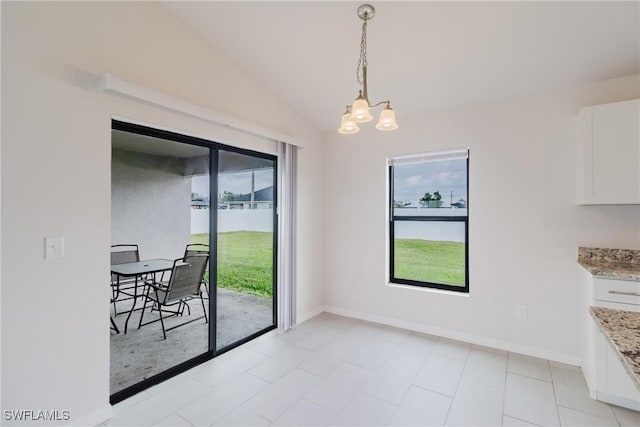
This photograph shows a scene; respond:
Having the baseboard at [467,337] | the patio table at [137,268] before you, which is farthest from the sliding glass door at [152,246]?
the baseboard at [467,337]

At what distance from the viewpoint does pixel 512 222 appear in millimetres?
3059

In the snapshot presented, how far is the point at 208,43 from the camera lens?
9.17 feet

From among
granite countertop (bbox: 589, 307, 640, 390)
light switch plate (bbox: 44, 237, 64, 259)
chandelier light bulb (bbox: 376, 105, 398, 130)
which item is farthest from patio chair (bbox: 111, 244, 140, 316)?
granite countertop (bbox: 589, 307, 640, 390)

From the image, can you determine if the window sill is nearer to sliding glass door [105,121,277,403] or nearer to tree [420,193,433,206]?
tree [420,193,433,206]

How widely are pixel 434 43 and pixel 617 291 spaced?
2320 millimetres

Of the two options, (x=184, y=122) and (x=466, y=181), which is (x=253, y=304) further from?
(x=466, y=181)

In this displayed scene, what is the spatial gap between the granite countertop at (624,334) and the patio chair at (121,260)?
9.16 ft

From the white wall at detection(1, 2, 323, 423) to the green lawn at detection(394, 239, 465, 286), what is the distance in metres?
3.04

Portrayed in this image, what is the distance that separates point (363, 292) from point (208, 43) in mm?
3306

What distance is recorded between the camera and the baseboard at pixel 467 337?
286 cm

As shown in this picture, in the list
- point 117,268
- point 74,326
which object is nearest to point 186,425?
point 74,326

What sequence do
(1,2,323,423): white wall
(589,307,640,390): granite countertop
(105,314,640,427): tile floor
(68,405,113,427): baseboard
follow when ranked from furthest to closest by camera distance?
(105,314,640,427): tile floor
(68,405,113,427): baseboard
(1,2,323,423): white wall
(589,307,640,390): granite countertop

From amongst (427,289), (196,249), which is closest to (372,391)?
(427,289)

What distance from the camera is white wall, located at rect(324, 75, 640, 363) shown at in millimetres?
2779
